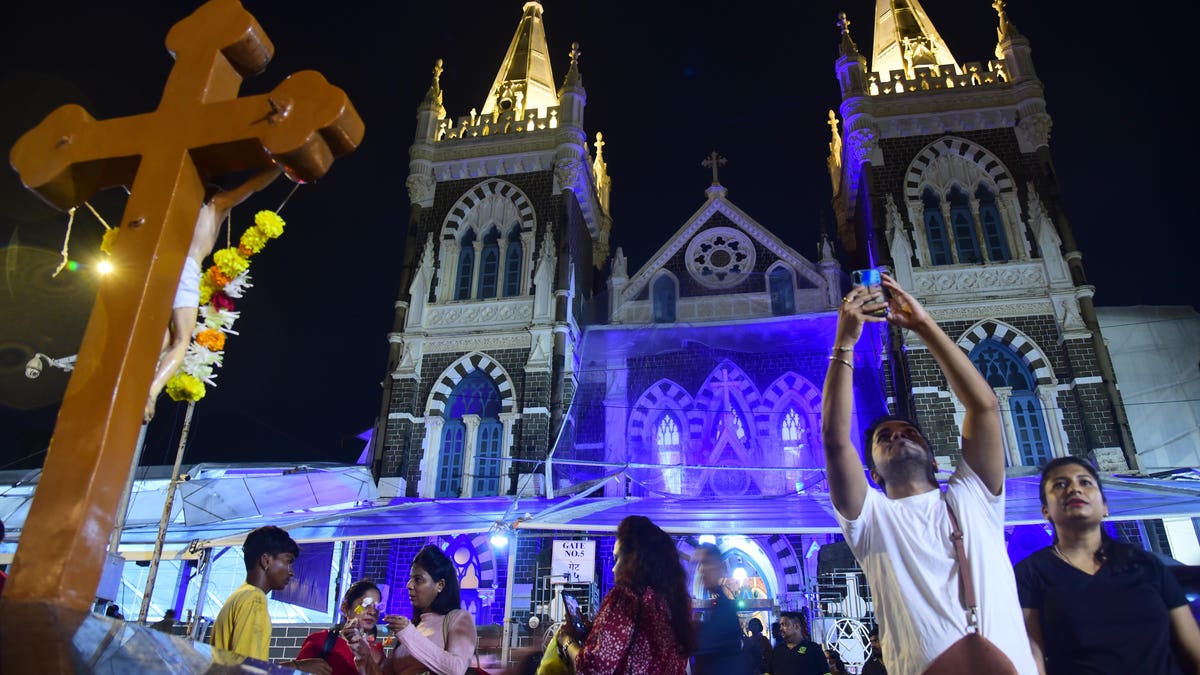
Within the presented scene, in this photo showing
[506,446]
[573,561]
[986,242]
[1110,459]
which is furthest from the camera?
[986,242]

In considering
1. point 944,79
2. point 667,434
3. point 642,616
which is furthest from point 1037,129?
point 642,616

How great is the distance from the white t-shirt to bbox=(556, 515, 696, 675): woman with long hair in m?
0.82

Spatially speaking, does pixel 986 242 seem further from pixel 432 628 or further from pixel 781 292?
pixel 432 628

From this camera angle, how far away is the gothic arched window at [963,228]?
17656 mm

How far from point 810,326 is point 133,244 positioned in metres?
17.1

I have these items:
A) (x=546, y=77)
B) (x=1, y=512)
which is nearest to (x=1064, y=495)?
(x=1, y=512)

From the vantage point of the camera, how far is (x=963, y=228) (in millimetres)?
18016

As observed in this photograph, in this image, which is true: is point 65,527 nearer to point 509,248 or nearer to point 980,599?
point 980,599

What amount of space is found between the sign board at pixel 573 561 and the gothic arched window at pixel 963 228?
11.9 metres

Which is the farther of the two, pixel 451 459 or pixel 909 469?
pixel 451 459

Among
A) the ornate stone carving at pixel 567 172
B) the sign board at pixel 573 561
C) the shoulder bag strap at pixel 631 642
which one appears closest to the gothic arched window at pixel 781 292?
the ornate stone carving at pixel 567 172

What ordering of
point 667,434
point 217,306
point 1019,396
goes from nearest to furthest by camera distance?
point 217,306 < point 1019,396 < point 667,434

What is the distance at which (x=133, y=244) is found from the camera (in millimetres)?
2217

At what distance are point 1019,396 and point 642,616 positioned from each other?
15.9m
